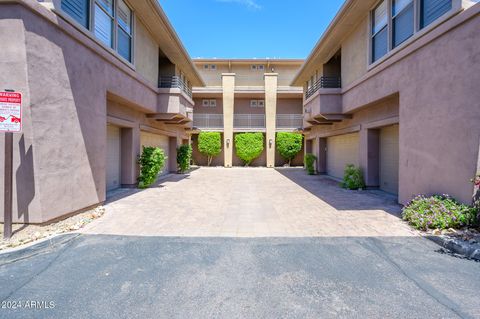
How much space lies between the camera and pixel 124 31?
28.1 ft

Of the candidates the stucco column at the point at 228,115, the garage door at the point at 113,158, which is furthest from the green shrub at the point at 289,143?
the garage door at the point at 113,158

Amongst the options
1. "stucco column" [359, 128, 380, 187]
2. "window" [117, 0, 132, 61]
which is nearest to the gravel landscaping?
"window" [117, 0, 132, 61]

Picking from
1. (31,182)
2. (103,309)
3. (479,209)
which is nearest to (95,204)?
(31,182)

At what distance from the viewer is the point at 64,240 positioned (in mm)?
4484

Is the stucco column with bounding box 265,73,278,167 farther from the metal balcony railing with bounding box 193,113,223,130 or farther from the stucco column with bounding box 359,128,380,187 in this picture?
the stucco column with bounding box 359,128,380,187

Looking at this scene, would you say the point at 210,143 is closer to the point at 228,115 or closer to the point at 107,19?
the point at 228,115

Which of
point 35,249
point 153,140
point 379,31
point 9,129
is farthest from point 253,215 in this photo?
point 153,140

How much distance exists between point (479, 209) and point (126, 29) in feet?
37.3

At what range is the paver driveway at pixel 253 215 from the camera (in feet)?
16.6

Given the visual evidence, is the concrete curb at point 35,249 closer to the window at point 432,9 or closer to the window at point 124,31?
the window at point 124,31

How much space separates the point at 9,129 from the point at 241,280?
Result: 477 cm

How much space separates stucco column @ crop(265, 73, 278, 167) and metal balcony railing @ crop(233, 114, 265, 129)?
113 cm

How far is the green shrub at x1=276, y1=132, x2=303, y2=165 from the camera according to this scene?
22766 mm

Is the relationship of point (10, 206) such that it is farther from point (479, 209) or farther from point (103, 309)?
point (479, 209)
